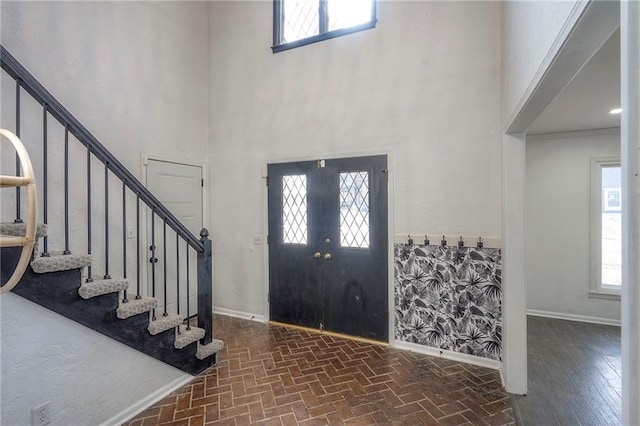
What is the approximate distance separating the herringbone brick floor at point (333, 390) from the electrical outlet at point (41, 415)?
0.53 metres

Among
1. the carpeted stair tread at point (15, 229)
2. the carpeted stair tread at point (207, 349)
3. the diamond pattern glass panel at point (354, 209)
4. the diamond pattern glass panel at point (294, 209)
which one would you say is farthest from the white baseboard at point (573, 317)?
the carpeted stair tread at point (15, 229)

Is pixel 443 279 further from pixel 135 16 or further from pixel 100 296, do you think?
pixel 135 16

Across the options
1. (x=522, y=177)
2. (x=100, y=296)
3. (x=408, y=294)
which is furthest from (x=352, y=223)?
(x=100, y=296)

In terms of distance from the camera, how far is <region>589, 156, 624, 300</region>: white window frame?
405 centimetres

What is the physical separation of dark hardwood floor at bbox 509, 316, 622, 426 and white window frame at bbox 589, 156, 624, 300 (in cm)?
49

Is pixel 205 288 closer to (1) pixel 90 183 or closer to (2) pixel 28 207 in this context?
(1) pixel 90 183

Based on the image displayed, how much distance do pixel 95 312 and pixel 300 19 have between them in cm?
406

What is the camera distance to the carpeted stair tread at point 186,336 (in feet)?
8.51

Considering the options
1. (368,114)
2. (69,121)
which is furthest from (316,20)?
(69,121)

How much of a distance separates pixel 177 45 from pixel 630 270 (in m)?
4.86

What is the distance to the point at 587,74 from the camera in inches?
98.5

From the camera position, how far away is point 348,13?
12.2ft

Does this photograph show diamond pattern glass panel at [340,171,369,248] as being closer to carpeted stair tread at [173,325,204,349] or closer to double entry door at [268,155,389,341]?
double entry door at [268,155,389,341]

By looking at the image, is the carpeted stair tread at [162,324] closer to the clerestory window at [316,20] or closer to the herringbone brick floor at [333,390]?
the herringbone brick floor at [333,390]
